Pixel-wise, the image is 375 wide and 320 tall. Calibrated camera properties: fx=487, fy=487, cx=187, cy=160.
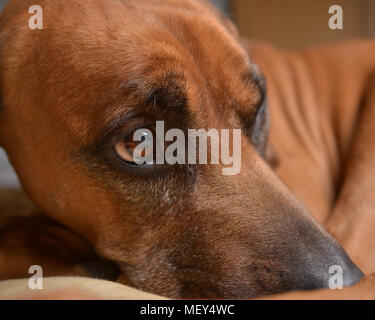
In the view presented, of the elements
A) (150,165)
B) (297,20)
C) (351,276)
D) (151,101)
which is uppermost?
(297,20)

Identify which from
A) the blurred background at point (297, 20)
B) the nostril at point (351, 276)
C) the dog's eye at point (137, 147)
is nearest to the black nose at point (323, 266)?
the nostril at point (351, 276)

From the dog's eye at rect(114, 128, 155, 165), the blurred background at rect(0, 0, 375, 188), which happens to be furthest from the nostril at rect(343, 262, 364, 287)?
the blurred background at rect(0, 0, 375, 188)

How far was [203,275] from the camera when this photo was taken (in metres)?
1.17

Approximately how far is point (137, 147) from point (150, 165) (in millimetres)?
56

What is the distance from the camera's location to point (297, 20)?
9.70 ft

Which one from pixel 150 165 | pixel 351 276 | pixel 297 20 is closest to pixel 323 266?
pixel 351 276

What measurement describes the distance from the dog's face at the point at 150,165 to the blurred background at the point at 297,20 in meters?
1.73

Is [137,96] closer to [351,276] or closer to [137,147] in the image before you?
[137,147]

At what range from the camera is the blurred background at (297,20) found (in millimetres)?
2781

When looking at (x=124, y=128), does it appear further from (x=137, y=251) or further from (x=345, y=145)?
(x=345, y=145)

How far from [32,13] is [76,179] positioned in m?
0.47

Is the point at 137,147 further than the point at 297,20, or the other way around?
the point at 297,20

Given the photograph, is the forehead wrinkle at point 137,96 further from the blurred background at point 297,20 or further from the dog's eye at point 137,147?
the blurred background at point 297,20

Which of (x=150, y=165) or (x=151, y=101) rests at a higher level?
(x=151, y=101)
